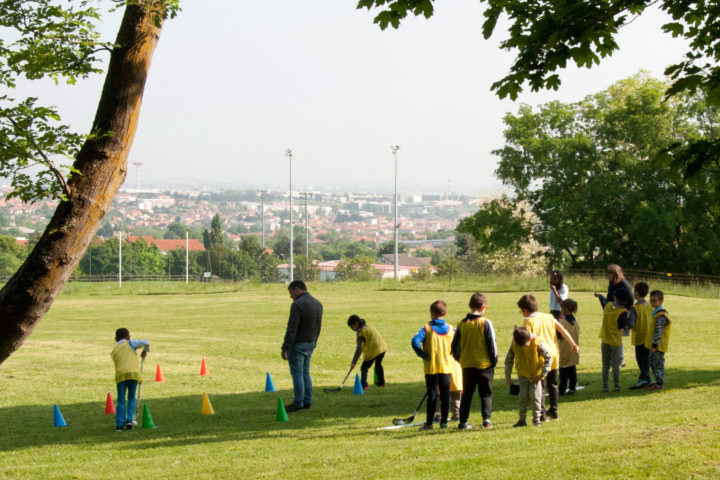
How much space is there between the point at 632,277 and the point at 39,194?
4409 centimetres

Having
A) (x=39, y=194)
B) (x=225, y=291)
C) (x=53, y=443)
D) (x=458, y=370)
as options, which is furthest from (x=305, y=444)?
(x=225, y=291)

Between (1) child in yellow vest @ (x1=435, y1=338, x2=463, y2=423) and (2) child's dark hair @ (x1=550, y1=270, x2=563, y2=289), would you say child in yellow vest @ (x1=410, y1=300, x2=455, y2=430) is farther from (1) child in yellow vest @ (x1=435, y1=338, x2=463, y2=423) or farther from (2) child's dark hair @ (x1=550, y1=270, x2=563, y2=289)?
(2) child's dark hair @ (x1=550, y1=270, x2=563, y2=289)

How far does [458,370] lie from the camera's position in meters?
11.0

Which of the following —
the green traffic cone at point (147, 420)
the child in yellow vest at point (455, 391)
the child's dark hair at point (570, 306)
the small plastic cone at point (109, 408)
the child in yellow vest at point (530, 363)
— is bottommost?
the small plastic cone at point (109, 408)

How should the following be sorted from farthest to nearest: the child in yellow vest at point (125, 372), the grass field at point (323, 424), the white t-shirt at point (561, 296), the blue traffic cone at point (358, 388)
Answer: the blue traffic cone at point (358, 388)
the white t-shirt at point (561, 296)
the child in yellow vest at point (125, 372)
the grass field at point (323, 424)

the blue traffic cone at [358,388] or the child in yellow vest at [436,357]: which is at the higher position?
the child in yellow vest at [436,357]

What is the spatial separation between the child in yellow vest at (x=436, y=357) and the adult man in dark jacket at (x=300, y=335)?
2.76 metres

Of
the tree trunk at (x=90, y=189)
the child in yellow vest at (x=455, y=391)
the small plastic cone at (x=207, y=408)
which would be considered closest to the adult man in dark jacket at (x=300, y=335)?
the small plastic cone at (x=207, y=408)

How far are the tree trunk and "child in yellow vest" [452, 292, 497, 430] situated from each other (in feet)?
15.3

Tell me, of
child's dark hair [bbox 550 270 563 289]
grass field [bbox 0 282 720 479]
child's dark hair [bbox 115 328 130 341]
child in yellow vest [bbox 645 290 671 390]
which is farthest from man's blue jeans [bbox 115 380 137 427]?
child in yellow vest [bbox 645 290 671 390]

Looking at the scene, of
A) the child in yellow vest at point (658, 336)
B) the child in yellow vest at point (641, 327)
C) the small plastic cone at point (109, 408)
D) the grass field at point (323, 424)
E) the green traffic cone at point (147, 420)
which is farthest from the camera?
the small plastic cone at point (109, 408)

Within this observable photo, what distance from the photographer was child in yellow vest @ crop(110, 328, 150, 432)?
38.4 feet

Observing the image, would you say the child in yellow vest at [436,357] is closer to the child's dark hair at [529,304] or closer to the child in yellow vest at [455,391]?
→ the child in yellow vest at [455,391]

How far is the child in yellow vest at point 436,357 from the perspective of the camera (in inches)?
414
